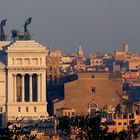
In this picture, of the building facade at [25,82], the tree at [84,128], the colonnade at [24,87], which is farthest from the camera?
the building facade at [25,82]

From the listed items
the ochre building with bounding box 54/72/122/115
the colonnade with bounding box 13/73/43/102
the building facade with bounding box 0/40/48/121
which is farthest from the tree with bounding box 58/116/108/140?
the ochre building with bounding box 54/72/122/115

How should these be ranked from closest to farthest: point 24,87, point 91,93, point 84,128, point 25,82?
point 84,128, point 24,87, point 25,82, point 91,93

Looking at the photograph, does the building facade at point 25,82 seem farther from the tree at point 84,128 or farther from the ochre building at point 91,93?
the tree at point 84,128

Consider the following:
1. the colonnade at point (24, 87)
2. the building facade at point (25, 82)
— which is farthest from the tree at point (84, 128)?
the building facade at point (25, 82)

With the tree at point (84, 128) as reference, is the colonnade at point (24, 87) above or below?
above

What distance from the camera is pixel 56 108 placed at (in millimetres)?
118312

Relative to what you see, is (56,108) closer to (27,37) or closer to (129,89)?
(27,37)

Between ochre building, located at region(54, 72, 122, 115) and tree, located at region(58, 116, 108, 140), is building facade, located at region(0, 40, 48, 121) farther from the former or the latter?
tree, located at region(58, 116, 108, 140)

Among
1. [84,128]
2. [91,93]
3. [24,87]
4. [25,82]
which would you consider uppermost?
[25,82]

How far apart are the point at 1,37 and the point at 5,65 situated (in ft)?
34.0

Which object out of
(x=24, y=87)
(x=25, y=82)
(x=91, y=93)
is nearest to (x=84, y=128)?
(x=24, y=87)

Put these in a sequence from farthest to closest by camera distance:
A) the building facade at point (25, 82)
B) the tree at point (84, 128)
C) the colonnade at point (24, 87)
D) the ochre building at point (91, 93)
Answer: the ochre building at point (91, 93) → the building facade at point (25, 82) → the colonnade at point (24, 87) → the tree at point (84, 128)

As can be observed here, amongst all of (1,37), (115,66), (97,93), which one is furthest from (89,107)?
(115,66)

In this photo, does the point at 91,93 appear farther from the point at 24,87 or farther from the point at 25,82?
the point at 24,87
